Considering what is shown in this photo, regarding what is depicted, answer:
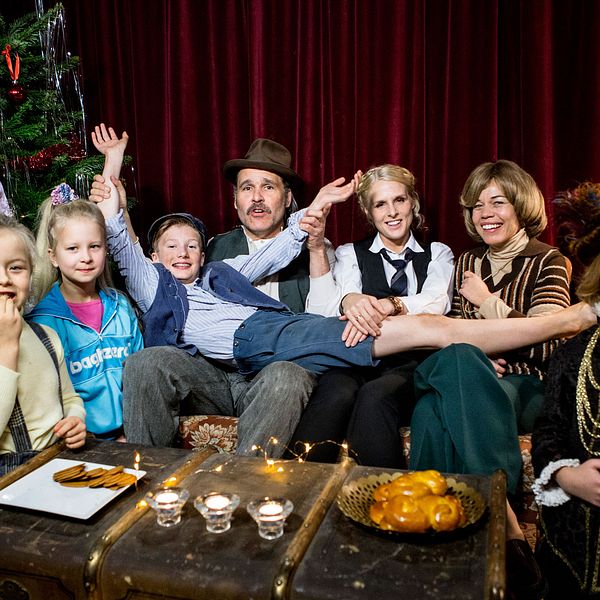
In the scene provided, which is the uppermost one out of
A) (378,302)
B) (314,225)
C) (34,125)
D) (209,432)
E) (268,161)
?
(34,125)

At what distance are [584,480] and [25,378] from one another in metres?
1.55

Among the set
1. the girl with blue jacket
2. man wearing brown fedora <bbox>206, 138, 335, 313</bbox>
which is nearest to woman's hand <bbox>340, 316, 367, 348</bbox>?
man wearing brown fedora <bbox>206, 138, 335, 313</bbox>

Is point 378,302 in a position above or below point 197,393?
above

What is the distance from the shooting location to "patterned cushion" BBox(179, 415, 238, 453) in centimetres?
254

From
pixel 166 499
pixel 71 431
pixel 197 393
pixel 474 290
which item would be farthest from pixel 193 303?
pixel 166 499

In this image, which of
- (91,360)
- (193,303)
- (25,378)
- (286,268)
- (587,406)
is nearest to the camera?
(587,406)

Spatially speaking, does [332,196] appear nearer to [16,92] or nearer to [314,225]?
[314,225]

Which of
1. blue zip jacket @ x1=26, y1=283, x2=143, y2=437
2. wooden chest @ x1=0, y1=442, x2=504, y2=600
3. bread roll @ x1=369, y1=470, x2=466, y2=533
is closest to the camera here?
wooden chest @ x1=0, y1=442, x2=504, y2=600

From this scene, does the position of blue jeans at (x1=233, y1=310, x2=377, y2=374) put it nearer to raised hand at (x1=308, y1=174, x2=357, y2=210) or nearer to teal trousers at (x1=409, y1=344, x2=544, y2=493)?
teal trousers at (x1=409, y1=344, x2=544, y2=493)

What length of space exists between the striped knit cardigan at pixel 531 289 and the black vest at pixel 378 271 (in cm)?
19

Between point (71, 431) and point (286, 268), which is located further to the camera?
point (286, 268)

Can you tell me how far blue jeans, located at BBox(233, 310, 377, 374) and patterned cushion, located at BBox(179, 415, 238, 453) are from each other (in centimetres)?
25

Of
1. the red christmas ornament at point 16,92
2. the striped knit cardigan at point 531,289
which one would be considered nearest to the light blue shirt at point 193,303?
the red christmas ornament at point 16,92

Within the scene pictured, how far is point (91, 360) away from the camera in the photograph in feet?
8.30
